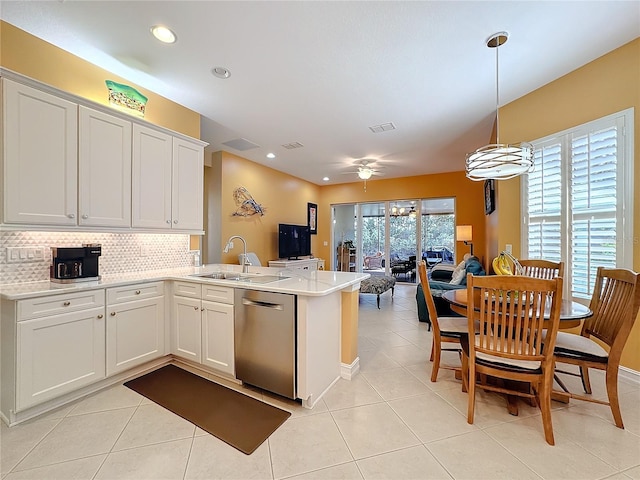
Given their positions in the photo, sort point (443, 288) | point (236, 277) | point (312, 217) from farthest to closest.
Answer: point (312, 217) → point (443, 288) → point (236, 277)

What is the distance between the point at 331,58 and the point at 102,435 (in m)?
3.37

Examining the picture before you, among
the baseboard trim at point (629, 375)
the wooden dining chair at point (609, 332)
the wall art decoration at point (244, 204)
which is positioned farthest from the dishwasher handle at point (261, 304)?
the wall art decoration at point (244, 204)

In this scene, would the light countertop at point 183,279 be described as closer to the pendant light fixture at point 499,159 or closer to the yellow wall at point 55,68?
the pendant light fixture at point 499,159

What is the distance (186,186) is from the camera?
10.2 ft

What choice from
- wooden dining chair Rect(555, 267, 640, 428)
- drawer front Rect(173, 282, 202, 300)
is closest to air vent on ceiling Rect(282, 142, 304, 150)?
drawer front Rect(173, 282, 202, 300)

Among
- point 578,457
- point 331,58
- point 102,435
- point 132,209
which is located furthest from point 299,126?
point 578,457

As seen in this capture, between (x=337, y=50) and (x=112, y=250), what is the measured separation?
2.89m

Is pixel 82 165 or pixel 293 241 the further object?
pixel 293 241

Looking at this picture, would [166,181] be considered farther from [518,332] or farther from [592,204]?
[592,204]

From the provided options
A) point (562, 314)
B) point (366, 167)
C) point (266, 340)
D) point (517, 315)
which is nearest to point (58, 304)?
point (266, 340)

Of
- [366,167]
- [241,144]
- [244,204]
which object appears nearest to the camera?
[241,144]

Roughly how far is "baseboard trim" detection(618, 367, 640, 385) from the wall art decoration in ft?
18.1

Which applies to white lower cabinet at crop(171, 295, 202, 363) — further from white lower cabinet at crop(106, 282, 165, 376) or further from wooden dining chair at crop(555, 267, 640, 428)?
wooden dining chair at crop(555, 267, 640, 428)

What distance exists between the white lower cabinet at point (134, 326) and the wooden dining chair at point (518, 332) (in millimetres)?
2721
